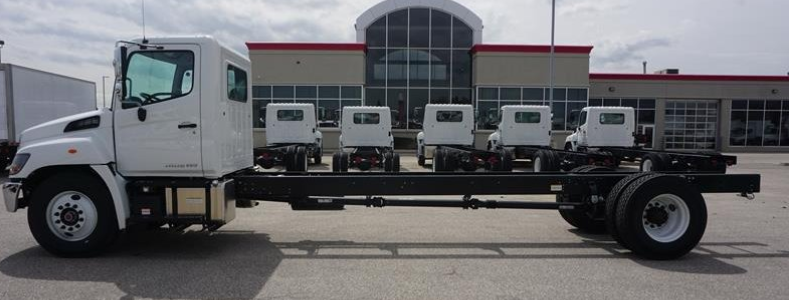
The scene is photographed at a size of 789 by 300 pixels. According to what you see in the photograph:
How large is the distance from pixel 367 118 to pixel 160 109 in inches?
561

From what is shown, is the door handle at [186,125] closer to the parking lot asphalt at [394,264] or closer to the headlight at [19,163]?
the parking lot asphalt at [394,264]

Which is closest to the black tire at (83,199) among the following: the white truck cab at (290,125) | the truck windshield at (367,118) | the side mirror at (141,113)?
the side mirror at (141,113)

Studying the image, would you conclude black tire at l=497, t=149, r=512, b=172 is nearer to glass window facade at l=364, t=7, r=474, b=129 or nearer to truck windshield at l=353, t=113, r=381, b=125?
truck windshield at l=353, t=113, r=381, b=125

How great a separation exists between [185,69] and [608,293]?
4970 mm

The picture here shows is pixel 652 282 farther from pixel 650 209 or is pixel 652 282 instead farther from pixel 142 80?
pixel 142 80

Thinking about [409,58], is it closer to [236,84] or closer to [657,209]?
[236,84]

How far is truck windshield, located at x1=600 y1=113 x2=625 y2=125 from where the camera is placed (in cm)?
2155

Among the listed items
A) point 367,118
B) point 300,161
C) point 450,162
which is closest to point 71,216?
point 300,161

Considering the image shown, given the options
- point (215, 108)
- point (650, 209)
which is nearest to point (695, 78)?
point (650, 209)

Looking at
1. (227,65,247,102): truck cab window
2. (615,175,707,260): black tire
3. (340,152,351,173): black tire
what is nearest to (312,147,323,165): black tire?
(340,152,351,173): black tire

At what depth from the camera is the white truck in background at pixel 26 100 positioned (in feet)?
50.2

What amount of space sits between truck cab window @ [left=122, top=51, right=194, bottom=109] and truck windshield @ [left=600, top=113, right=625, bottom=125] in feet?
60.7

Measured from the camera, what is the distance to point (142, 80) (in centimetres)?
620

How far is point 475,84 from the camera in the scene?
3316cm
